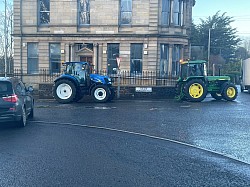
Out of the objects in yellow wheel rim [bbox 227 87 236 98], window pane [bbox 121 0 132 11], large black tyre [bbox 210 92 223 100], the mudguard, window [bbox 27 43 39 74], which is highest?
window pane [bbox 121 0 132 11]

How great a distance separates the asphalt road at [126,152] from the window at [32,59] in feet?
62.3

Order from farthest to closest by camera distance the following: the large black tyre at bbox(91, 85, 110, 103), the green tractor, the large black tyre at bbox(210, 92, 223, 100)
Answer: the large black tyre at bbox(210, 92, 223, 100), the green tractor, the large black tyre at bbox(91, 85, 110, 103)

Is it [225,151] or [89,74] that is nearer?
[225,151]

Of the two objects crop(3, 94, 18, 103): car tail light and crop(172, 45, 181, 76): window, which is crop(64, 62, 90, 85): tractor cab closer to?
crop(3, 94, 18, 103): car tail light

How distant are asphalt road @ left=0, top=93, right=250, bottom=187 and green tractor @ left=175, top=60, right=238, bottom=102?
7.27m

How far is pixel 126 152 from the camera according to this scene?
25.1 ft

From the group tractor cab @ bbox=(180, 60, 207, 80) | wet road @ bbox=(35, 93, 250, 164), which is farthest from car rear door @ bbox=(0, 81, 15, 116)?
tractor cab @ bbox=(180, 60, 207, 80)

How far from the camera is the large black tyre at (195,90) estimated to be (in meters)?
20.1

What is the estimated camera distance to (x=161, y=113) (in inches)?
585

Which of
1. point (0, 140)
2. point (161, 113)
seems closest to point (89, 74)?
point (161, 113)

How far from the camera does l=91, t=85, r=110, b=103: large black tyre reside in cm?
2003

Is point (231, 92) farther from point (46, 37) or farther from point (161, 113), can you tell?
point (46, 37)

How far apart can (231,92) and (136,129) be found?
1193cm

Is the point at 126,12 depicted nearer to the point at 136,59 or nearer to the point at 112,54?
the point at 112,54
